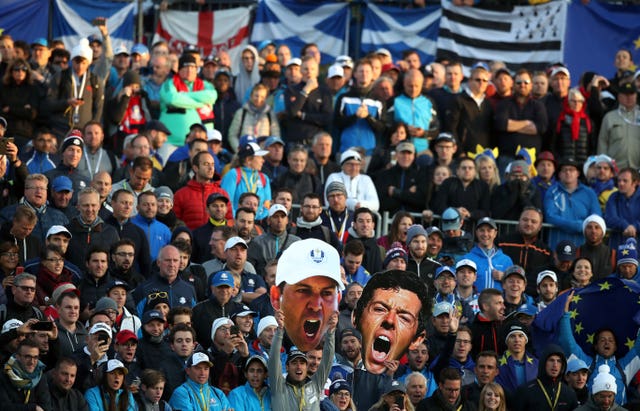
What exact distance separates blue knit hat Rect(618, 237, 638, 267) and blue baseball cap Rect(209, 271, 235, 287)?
4.30 meters

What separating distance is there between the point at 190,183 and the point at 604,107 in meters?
6.04

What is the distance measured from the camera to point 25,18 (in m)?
22.7

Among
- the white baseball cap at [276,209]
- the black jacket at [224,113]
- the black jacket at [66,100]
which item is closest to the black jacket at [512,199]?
the white baseball cap at [276,209]

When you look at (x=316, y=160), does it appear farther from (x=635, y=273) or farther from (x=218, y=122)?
(x=635, y=273)

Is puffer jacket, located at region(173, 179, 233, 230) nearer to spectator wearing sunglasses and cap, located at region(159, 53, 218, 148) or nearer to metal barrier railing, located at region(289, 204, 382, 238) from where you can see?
metal barrier railing, located at region(289, 204, 382, 238)

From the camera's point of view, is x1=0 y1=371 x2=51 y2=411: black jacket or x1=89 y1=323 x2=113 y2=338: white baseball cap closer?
x1=0 y1=371 x2=51 y2=411: black jacket

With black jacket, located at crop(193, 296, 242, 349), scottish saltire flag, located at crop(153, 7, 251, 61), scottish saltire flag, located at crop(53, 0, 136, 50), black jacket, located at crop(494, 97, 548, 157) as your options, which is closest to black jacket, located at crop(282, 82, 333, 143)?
black jacket, located at crop(494, 97, 548, 157)

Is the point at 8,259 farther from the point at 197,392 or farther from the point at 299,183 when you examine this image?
the point at 299,183

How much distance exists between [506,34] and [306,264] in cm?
1264

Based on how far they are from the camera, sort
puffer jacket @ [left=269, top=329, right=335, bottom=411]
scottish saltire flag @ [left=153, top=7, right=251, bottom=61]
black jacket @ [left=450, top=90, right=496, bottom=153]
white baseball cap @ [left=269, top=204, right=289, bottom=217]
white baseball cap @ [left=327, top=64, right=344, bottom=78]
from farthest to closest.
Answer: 1. scottish saltire flag @ [left=153, top=7, right=251, bottom=61]
2. white baseball cap @ [left=327, top=64, right=344, bottom=78]
3. black jacket @ [left=450, top=90, right=496, bottom=153]
4. white baseball cap @ [left=269, top=204, right=289, bottom=217]
5. puffer jacket @ [left=269, top=329, right=335, bottom=411]

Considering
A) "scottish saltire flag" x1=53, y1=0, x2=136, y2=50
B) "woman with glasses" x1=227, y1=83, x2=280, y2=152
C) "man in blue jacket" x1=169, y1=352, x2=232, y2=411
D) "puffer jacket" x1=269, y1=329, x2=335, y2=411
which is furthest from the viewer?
"scottish saltire flag" x1=53, y1=0, x2=136, y2=50

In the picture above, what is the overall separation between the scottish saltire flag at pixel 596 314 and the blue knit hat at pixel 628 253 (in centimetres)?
86

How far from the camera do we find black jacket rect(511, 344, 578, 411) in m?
15.2

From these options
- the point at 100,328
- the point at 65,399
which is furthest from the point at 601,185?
the point at 65,399
